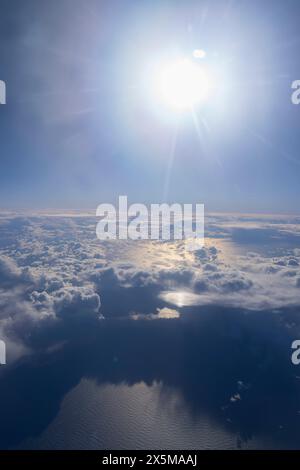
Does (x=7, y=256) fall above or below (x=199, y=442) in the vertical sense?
above

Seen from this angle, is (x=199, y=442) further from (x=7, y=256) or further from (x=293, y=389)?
(x=7, y=256)

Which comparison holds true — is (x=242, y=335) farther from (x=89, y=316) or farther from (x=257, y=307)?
(x=89, y=316)

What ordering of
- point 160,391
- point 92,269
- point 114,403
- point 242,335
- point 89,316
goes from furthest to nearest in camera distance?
point 92,269 < point 89,316 < point 242,335 < point 160,391 < point 114,403

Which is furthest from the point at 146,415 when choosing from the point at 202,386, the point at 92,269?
the point at 92,269

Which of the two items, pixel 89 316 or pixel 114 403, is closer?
pixel 114 403

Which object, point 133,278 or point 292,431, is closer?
point 292,431

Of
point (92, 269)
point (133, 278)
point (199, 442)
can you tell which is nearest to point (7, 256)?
point (92, 269)

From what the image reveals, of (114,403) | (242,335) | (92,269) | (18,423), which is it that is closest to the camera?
(18,423)

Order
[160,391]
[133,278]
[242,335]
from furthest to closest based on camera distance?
[133,278] → [242,335] → [160,391]

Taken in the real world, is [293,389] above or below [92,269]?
below
